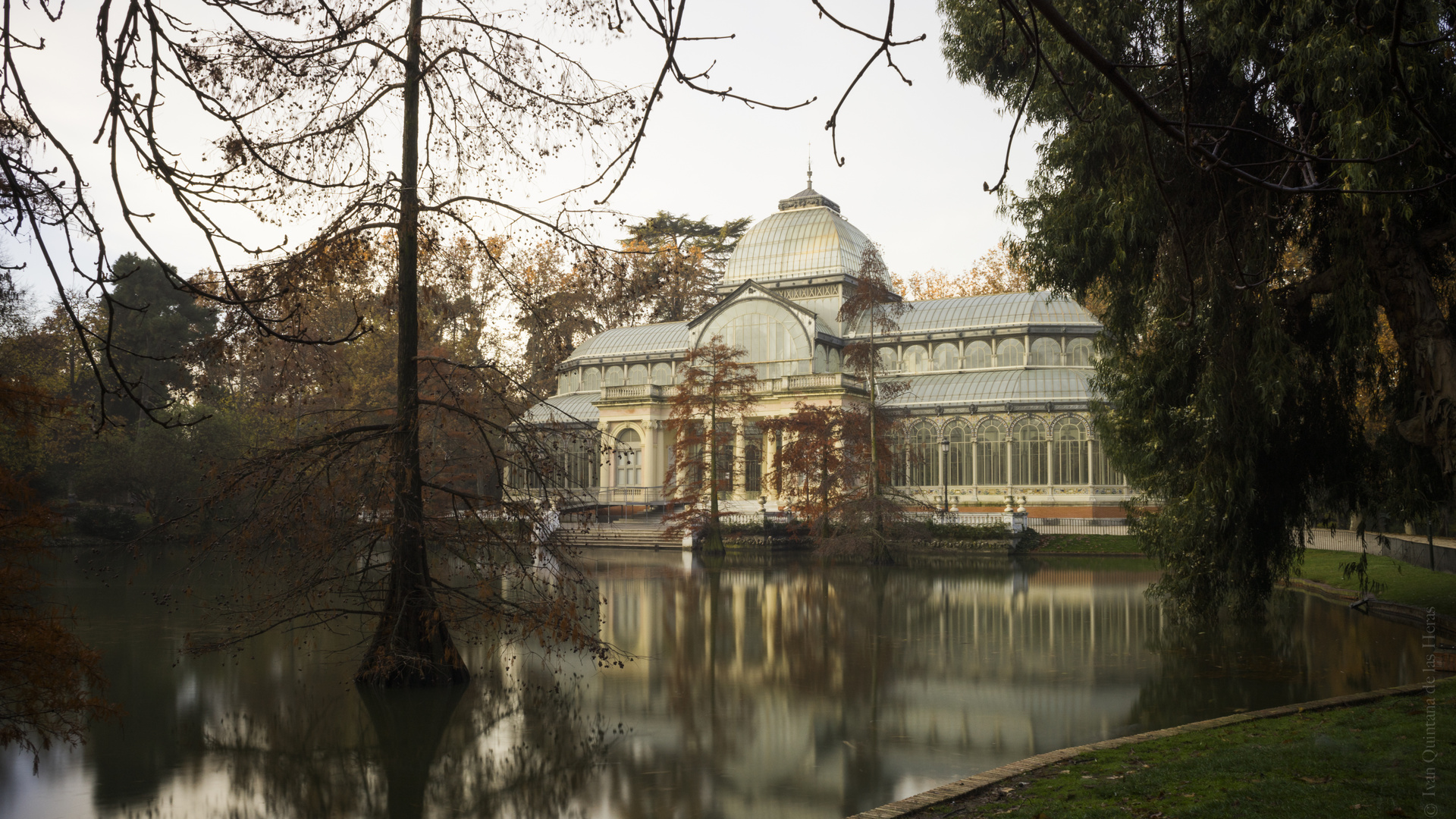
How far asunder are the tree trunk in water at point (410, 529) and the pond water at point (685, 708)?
358mm

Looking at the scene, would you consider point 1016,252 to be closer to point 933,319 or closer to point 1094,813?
point 1094,813

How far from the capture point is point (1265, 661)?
1359cm

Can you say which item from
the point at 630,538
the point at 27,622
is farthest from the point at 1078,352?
the point at 27,622

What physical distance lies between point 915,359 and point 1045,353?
215 inches

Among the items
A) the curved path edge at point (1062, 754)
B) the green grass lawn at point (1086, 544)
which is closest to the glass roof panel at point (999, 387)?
the green grass lawn at point (1086, 544)

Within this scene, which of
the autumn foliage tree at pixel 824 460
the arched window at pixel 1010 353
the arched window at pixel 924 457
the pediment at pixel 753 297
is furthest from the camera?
the pediment at pixel 753 297

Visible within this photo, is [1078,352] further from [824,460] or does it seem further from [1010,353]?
[824,460]

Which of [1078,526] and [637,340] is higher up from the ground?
[637,340]

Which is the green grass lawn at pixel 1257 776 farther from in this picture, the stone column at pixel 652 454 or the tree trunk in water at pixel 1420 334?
A: the stone column at pixel 652 454

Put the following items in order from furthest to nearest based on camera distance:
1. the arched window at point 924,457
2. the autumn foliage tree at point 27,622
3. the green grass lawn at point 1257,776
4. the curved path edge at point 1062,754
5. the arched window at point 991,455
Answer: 1. the arched window at point 924,457
2. the arched window at point 991,455
3. the autumn foliage tree at point 27,622
4. the curved path edge at point 1062,754
5. the green grass lawn at point 1257,776

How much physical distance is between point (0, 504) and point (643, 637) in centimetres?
933

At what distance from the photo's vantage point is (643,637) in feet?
51.6

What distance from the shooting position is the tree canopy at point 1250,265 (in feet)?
34.5

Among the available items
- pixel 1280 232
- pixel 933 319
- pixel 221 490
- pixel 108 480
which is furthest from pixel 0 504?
pixel 933 319
